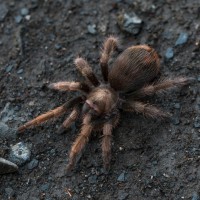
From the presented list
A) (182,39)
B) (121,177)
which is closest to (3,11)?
(182,39)

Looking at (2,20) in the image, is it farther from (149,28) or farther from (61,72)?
(149,28)

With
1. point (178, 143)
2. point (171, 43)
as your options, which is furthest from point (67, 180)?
point (171, 43)

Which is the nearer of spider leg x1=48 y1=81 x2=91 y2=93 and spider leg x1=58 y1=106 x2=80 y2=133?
spider leg x1=58 y1=106 x2=80 y2=133

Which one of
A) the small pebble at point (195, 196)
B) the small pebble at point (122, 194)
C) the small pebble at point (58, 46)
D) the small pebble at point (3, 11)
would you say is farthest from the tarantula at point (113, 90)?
the small pebble at point (3, 11)

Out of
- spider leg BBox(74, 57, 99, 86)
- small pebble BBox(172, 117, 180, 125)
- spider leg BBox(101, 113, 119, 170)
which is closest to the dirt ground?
small pebble BBox(172, 117, 180, 125)

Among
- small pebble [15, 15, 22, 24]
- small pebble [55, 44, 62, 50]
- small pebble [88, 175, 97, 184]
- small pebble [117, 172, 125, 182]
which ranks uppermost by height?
small pebble [15, 15, 22, 24]

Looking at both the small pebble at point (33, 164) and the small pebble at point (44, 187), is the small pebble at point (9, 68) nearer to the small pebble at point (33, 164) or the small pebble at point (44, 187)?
the small pebble at point (33, 164)

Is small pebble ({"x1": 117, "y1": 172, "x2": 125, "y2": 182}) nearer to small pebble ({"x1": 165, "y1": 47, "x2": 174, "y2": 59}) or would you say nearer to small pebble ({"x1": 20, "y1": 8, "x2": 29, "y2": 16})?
small pebble ({"x1": 165, "y1": 47, "x2": 174, "y2": 59})
